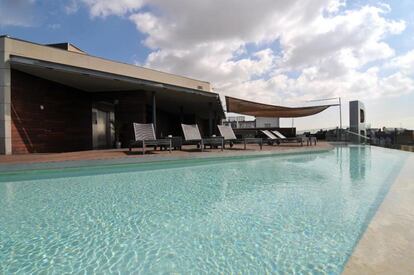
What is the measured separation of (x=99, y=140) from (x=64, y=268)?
40.6ft

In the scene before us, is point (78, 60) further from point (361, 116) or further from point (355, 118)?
point (361, 116)

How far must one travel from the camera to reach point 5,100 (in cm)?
814

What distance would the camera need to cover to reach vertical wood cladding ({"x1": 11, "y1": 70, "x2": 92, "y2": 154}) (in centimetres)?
861

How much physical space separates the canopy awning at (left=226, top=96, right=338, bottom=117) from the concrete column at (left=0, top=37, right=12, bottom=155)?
1004cm

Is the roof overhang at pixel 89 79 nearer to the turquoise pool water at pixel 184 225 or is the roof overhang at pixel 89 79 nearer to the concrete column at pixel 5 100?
the concrete column at pixel 5 100

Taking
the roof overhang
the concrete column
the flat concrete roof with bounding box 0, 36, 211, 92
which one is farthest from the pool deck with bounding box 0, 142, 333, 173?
the flat concrete roof with bounding box 0, 36, 211, 92

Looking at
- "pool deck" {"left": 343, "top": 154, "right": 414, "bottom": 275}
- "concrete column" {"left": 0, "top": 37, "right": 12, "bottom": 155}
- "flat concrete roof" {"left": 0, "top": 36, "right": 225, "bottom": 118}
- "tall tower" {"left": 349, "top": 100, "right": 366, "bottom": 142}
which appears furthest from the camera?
"tall tower" {"left": 349, "top": 100, "right": 366, "bottom": 142}

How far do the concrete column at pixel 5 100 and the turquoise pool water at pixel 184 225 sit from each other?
3.78 m

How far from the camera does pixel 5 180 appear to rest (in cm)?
548

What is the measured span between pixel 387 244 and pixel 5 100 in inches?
399

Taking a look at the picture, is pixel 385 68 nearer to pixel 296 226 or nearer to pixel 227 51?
pixel 227 51

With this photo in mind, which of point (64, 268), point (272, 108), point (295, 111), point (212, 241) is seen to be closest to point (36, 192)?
point (64, 268)

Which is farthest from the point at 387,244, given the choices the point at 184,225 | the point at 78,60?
the point at 78,60

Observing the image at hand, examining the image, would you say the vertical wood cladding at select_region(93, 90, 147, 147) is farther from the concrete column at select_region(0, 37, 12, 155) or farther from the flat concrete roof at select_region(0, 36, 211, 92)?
the concrete column at select_region(0, 37, 12, 155)
